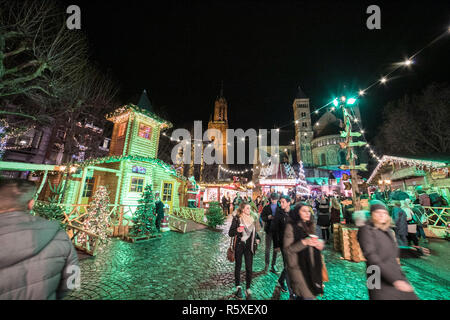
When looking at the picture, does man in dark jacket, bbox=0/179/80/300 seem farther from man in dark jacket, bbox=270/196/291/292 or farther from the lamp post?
the lamp post

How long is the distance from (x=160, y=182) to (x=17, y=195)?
1141 centimetres

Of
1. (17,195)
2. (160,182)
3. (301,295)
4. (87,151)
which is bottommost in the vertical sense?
(301,295)

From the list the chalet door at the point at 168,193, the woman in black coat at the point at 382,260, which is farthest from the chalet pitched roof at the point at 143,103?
the woman in black coat at the point at 382,260

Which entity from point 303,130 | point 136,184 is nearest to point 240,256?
point 136,184

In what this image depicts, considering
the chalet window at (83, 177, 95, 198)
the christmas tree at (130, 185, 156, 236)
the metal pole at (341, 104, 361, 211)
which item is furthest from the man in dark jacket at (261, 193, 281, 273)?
the chalet window at (83, 177, 95, 198)

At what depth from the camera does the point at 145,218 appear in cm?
786

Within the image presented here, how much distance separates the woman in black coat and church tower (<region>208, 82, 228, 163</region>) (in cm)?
4770

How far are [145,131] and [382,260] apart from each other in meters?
13.5

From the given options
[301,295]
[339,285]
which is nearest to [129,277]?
[301,295]

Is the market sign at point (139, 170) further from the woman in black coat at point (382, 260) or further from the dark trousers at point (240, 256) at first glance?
the woman in black coat at point (382, 260)

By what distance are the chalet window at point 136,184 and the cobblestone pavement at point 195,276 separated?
5227 millimetres

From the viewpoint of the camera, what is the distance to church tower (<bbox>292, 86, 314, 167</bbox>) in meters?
48.8

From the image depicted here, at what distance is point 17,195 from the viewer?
1.75 m
